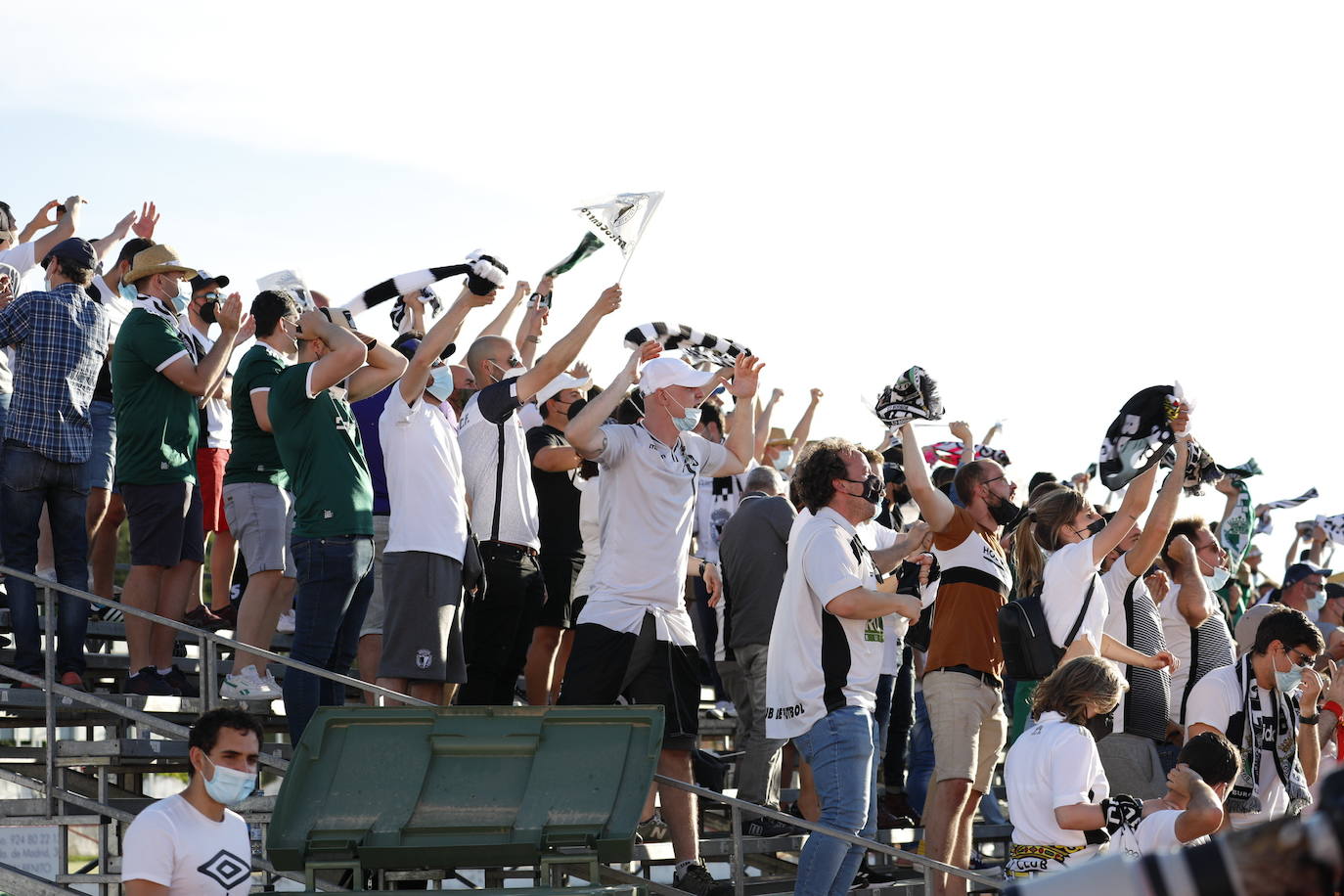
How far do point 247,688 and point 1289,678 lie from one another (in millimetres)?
5172

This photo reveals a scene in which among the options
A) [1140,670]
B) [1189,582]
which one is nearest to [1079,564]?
[1140,670]

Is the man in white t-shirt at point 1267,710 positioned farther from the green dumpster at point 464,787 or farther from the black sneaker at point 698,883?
the green dumpster at point 464,787

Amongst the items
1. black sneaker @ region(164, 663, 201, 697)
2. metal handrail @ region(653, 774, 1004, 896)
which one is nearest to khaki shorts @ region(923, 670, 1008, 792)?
metal handrail @ region(653, 774, 1004, 896)

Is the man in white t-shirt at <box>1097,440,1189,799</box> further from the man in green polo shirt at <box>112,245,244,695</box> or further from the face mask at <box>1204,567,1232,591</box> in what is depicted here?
the man in green polo shirt at <box>112,245,244,695</box>

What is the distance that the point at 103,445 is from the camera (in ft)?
29.3

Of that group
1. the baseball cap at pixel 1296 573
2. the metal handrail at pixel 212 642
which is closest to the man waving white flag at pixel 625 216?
the metal handrail at pixel 212 642

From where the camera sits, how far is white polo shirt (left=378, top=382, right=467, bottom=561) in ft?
24.1

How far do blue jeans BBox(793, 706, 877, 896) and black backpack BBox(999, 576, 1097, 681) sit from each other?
1.08 metres

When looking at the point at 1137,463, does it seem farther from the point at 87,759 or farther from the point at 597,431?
the point at 87,759

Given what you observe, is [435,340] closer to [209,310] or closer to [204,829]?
[209,310]

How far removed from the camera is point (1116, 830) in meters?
6.10

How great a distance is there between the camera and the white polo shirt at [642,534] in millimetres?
7141

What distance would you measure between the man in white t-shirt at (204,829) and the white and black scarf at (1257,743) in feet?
15.9

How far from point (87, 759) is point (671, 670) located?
264 centimetres
